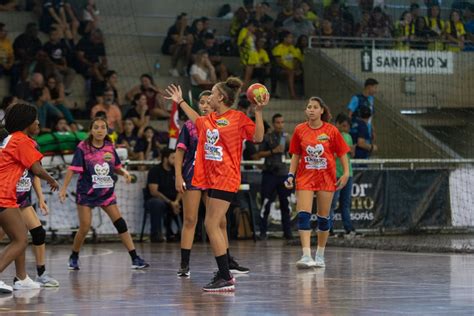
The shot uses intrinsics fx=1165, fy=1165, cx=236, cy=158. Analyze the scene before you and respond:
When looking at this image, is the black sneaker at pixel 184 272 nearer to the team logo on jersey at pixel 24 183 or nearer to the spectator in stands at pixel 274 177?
the team logo on jersey at pixel 24 183

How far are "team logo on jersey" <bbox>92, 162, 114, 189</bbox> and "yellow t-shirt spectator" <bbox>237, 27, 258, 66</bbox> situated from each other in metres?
13.9

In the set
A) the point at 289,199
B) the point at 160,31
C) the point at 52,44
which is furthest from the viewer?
the point at 160,31

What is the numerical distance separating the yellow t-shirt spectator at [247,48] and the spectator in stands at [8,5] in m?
5.74

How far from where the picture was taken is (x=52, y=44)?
2720 centimetres

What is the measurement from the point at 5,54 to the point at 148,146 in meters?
4.57

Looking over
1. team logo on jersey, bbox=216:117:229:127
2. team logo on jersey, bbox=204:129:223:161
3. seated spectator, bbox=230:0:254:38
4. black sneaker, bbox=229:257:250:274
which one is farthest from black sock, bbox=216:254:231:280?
seated spectator, bbox=230:0:254:38

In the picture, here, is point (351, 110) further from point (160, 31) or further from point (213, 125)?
point (213, 125)

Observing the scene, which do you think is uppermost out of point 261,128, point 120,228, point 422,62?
point 422,62

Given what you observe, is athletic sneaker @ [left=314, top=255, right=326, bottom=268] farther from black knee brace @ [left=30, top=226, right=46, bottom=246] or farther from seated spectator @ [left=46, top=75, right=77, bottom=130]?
seated spectator @ [left=46, top=75, right=77, bottom=130]

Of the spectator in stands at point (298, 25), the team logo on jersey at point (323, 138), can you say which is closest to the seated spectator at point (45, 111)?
the spectator in stands at point (298, 25)

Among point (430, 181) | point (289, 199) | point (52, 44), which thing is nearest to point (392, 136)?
point (430, 181)

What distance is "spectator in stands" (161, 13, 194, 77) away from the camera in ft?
97.7

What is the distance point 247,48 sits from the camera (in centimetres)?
2972

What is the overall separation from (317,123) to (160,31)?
15.7 m
